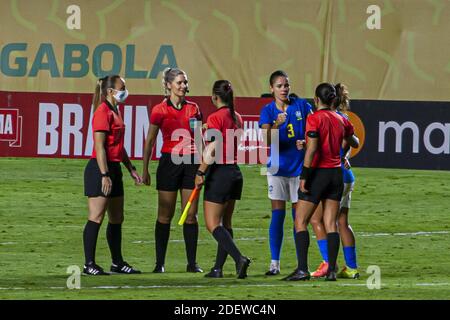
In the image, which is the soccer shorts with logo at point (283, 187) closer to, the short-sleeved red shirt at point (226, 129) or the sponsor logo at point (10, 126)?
the short-sleeved red shirt at point (226, 129)

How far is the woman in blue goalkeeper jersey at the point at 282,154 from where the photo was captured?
14562 millimetres

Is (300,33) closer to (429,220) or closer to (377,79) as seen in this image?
(377,79)

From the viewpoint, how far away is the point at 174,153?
47.9ft

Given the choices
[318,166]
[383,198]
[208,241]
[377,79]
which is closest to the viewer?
[318,166]

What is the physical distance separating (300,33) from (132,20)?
331 cm

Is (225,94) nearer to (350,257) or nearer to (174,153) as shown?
(174,153)

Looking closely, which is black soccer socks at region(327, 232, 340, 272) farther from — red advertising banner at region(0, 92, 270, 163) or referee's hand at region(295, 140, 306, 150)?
red advertising banner at region(0, 92, 270, 163)

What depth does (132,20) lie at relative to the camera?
1042 inches

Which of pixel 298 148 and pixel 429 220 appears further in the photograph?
pixel 429 220

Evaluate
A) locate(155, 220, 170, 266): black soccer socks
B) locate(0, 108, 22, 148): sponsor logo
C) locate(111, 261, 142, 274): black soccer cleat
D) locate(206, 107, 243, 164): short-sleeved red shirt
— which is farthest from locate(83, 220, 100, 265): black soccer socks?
locate(0, 108, 22, 148): sponsor logo

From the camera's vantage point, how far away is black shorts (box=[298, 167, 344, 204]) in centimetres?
1366

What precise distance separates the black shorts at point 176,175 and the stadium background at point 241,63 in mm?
9755
